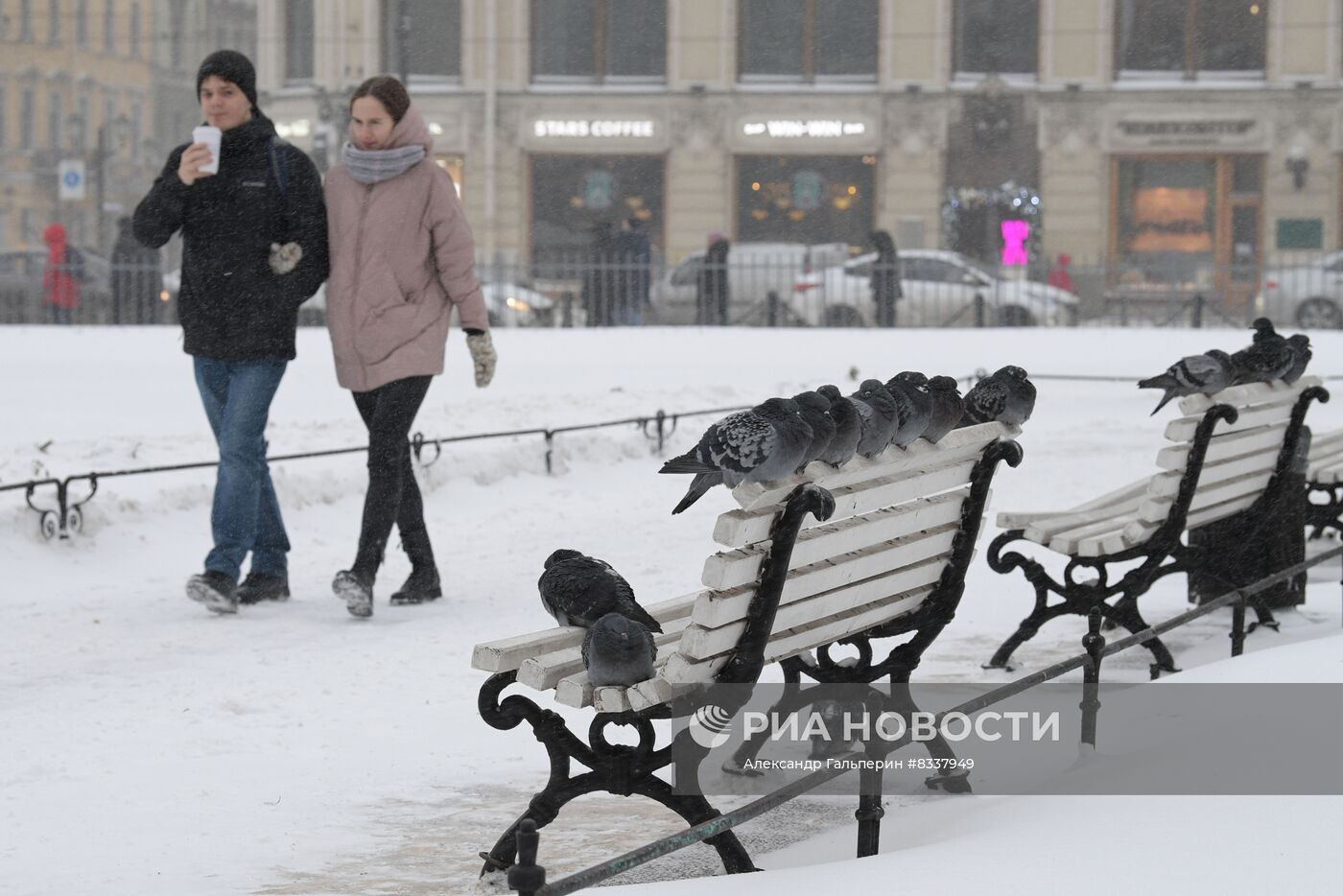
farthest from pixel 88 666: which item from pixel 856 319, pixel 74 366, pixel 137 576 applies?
pixel 856 319

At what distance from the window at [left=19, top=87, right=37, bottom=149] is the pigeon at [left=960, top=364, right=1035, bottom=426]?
64.9m

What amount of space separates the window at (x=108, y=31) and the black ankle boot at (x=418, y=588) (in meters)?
65.7

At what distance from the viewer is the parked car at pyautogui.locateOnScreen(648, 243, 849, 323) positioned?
2261cm

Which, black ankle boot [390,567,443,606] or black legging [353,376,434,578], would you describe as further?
black ankle boot [390,567,443,606]

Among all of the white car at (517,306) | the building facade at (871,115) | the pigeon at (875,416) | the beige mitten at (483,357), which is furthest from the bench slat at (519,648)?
the building facade at (871,115)

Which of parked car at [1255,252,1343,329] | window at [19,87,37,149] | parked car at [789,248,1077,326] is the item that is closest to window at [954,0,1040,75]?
parked car at [789,248,1077,326]

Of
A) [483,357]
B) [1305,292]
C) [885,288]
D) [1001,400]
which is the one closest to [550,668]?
[1001,400]

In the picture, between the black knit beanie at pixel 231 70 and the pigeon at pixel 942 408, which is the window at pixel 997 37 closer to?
the black knit beanie at pixel 231 70

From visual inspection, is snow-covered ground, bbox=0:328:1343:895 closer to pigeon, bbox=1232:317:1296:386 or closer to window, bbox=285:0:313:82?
pigeon, bbox=1232:317:1296:386

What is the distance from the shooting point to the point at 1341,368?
59.0ft

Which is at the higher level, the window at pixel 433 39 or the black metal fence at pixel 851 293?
the window at pixel 433 39

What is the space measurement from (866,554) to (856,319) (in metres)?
18.5

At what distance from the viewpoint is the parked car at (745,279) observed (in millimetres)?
22609

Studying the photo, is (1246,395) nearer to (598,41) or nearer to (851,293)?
(851,293)
